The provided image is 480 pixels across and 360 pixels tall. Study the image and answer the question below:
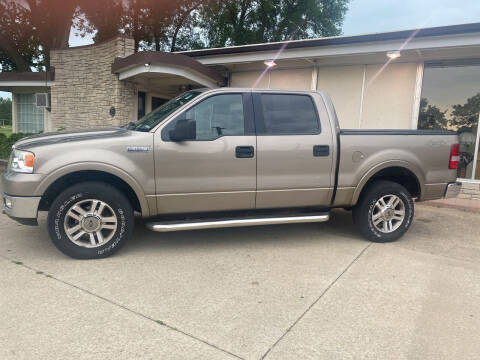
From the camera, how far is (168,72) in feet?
33.0

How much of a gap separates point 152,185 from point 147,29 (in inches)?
935

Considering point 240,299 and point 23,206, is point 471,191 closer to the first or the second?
point 240,299

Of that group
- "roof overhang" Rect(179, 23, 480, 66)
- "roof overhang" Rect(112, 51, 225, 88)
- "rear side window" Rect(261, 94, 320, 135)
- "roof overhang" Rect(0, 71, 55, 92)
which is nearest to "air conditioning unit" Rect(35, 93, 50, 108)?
"roof overhang" Rect(0, 71, 55, 92)

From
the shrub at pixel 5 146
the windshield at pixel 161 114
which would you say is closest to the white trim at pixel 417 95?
the windshield at pixel 161 114

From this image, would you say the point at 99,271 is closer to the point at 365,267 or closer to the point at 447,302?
the point at 365,267

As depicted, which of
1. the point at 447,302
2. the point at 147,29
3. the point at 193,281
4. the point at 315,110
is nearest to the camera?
the point at 447,302

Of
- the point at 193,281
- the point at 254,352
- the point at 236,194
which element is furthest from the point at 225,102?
the point at 254,352

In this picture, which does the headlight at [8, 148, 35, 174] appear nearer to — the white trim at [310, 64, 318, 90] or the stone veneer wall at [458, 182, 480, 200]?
the white trim at [310, 64, 318, 90]

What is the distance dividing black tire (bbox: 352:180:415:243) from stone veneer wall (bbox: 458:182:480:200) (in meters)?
4.19

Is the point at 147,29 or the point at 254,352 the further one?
the point at 147,29

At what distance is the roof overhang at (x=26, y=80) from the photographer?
1362cm

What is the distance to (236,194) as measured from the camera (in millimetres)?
4629

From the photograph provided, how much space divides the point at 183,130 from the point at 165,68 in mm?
6463

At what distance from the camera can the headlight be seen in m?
4.02
